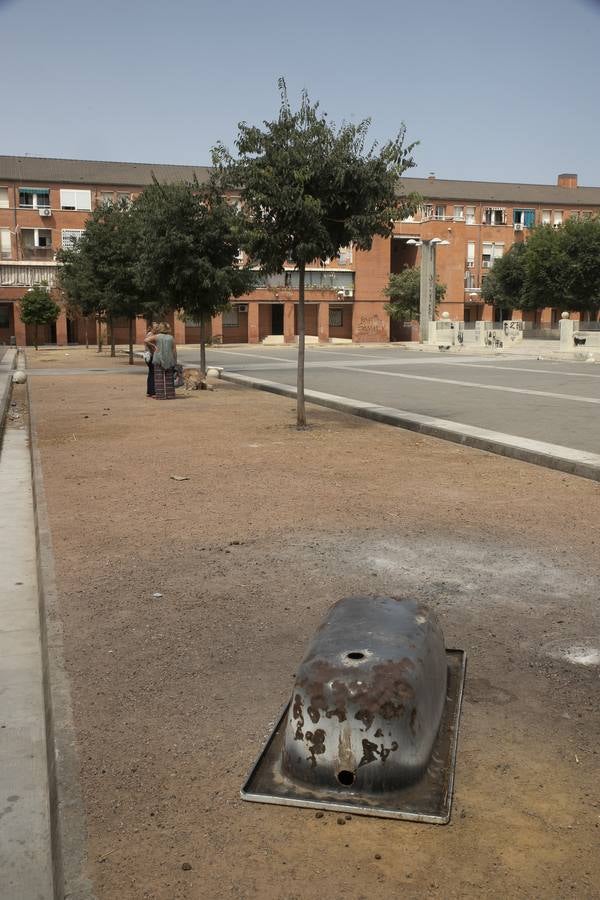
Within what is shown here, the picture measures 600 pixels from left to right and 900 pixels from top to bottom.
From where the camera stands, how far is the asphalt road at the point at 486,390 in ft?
43.2

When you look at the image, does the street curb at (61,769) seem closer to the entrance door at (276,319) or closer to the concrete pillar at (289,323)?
the concrete pillar at (289,323)

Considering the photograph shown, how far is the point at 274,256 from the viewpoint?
12695mm

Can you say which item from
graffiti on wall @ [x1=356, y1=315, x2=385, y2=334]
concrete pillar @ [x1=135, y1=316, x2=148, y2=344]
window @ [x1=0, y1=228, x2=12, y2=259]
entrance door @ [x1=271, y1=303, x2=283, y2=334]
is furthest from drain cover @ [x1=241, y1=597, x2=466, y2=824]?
entrance door @ [x1=271, y1=303, x2=283, y2=334]

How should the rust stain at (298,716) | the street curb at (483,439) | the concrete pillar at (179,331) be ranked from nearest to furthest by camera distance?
the rust stain at (298,716), the street curb at (483,439), the concrete pillar at (179,331)

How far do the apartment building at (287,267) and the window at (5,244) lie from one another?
67 mm

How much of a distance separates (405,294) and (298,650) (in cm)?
6088

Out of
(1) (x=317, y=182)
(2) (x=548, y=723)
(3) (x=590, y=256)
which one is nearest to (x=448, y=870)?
(2) (x=548, y=723)

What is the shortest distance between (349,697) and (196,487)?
563 cm

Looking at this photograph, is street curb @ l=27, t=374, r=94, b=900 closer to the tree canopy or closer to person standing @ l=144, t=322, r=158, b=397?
person standing @ l=144, t=322, r=158, b=397

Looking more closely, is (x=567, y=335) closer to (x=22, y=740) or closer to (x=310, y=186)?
(x=310, y=186)

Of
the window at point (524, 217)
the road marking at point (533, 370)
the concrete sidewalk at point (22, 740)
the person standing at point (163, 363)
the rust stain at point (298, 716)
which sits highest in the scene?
the window at point (524, 217)

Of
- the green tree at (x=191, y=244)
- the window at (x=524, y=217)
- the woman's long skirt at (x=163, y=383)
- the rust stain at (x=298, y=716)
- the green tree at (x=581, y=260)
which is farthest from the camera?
the window at (x=524, y=217)

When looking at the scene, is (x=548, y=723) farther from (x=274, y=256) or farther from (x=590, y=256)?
(x=590, y=256)

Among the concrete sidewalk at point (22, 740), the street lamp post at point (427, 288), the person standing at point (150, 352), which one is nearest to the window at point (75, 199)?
the street lamp post at point (427, 288)
